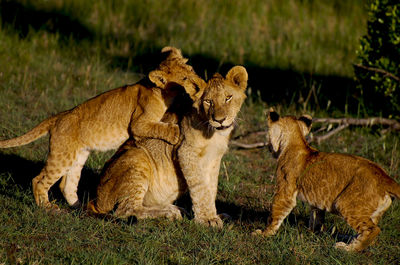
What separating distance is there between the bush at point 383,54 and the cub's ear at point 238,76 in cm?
390

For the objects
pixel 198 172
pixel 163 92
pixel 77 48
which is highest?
pixel 163 92

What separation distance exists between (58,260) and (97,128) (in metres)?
2.09

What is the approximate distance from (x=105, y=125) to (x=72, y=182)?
791 millimetres

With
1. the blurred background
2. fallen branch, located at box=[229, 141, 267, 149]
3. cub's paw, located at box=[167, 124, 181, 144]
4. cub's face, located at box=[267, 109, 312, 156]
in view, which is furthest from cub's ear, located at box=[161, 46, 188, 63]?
the blurred background

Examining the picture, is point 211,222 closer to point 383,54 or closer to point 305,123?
point 305,123

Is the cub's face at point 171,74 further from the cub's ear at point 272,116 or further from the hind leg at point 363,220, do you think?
the hind leg at point 363,220

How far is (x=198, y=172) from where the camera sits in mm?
6090

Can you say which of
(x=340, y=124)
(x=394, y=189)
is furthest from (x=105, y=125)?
(x=340, y=124)

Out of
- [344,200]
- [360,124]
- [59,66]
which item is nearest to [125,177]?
[344,200]

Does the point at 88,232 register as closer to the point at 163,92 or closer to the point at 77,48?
the point at 163,92

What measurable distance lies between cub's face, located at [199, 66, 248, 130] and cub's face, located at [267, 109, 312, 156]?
40 cm

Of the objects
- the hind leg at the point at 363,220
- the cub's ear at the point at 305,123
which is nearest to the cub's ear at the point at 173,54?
the cub's ear at the point at 305,123

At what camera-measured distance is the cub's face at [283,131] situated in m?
6.02

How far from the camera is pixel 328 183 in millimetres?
5547
